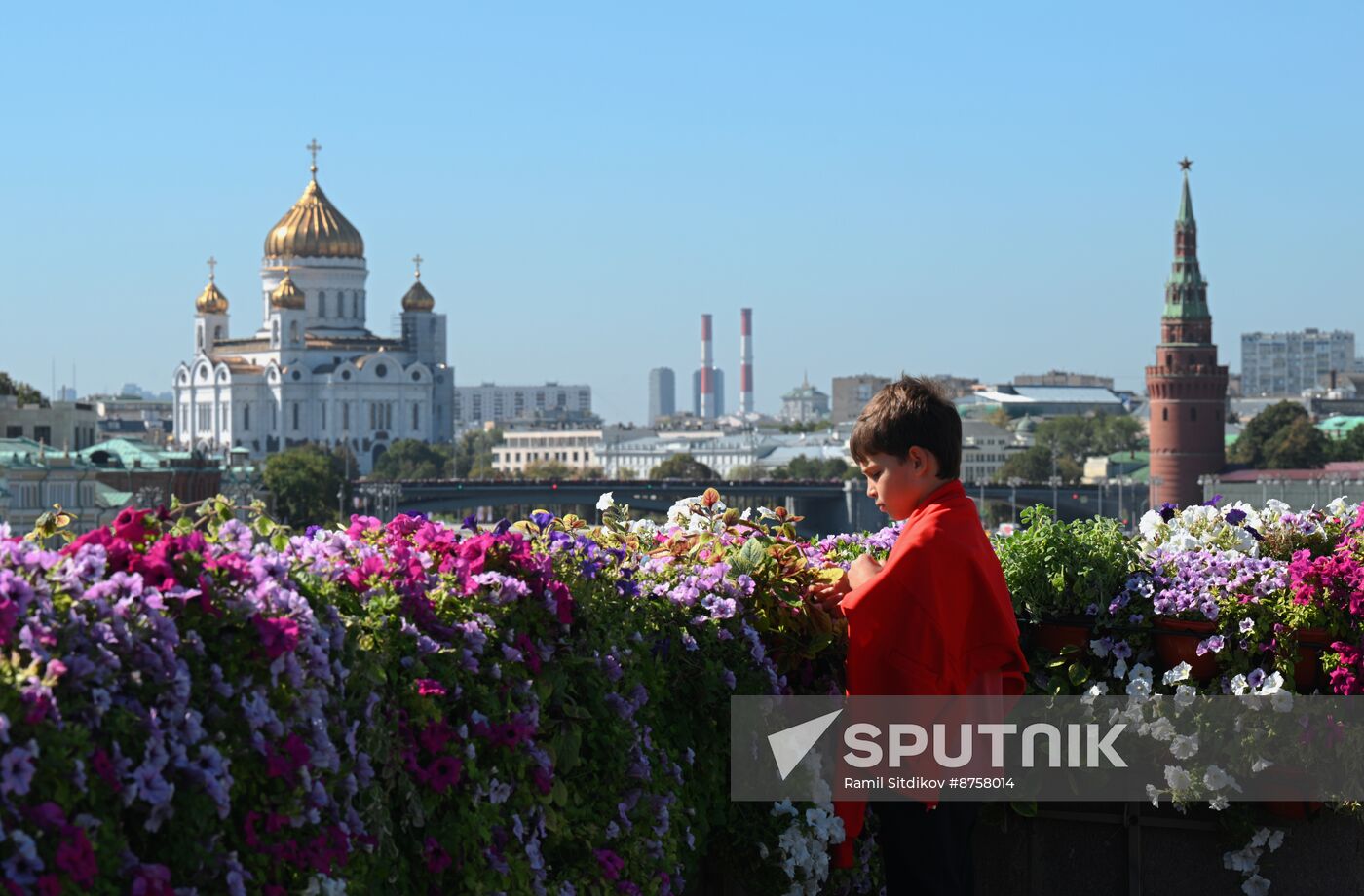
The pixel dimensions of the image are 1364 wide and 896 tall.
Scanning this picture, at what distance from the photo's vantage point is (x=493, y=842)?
353 centimetres

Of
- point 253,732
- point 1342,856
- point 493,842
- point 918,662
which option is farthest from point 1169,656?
point 253,732

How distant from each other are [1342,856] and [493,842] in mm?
1725

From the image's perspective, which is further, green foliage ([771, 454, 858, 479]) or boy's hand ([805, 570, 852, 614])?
green foliage ([771, 454, 858, 479])

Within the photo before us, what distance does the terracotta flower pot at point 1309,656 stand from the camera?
14.3 feet

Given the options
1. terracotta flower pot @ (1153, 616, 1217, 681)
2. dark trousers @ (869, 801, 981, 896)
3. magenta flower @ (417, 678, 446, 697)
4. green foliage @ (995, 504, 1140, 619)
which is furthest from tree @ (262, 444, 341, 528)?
magenta flower @ (417, 678, 446, 697)

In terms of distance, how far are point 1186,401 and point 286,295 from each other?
44784 mm

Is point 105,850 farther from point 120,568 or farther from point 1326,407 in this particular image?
point 1326,407

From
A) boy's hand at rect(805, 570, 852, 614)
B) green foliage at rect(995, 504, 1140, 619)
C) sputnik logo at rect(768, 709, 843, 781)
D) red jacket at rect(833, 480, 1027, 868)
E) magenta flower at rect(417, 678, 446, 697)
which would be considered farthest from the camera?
green foliage at rect(995, 504, 1140, 619)

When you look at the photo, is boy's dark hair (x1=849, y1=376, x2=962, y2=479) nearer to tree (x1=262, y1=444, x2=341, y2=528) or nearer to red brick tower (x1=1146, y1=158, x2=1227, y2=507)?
tree (x1=262, y1=444, x2=341, y2=528)

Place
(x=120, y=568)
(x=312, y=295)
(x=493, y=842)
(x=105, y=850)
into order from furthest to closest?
1. (x=312, y=295)
2. (x=493, y=842)
3. (x=120, y=568)
4. (x=105, y=850)

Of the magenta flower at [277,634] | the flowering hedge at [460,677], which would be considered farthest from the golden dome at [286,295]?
the magenta flower at [277,634]

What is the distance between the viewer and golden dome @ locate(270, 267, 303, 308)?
4328 inches

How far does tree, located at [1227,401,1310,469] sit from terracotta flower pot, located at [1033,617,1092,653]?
8523cm

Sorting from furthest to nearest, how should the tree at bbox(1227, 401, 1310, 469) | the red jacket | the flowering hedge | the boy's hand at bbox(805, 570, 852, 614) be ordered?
the tree at bbox(1227, 401, 1310, 469) < the boy's hand at bbox(805, 570, 852, 614) < the red jacket < the flowering hedge
